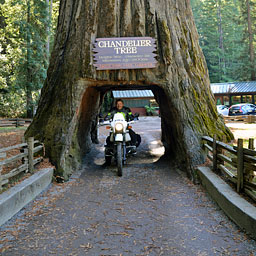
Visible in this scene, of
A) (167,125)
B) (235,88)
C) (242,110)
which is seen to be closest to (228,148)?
(167,125)

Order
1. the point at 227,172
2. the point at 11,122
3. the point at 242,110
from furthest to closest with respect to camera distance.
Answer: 1. the point at 242,110
2. the point at 11,122
3. the point at 227,172

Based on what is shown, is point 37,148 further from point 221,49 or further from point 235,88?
point 221,49

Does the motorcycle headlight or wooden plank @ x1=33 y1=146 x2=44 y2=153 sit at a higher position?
the motorcycle headlight

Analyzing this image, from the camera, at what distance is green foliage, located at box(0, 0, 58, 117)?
2569 cm

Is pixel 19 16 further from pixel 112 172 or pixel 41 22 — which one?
pixel 112 172

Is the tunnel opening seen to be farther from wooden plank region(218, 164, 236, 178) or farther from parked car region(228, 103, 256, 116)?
parked car region(228, 103, 256, 116)

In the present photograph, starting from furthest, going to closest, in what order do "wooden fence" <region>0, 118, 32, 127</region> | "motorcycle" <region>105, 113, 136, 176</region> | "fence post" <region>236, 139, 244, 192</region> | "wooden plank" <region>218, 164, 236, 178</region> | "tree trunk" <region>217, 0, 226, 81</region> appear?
"tree trunk" <region>217, 0, 226, 81</region> < "wooden fence" <region>0, 118, 32, 127</region> < "motorcycle" <region>105, 113, 136, 176</region> < "wooden plank" <region>218, 164, 236, 178</region> < "fence post" <region>236, 139, 244, 192</region>

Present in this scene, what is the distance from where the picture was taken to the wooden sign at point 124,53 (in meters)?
8.54

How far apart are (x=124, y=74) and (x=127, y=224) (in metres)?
4.92

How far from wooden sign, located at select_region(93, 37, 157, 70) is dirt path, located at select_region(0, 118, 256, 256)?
3.26 metres

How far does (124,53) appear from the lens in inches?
339

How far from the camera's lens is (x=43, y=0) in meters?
26.0

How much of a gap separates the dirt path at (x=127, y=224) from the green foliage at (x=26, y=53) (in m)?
20.4

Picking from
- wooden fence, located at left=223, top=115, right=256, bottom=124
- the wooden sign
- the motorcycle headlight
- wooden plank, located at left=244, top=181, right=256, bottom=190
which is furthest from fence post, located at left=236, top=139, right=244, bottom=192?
wooden fence, located at left=223, top=115, right=256, bottom=124
